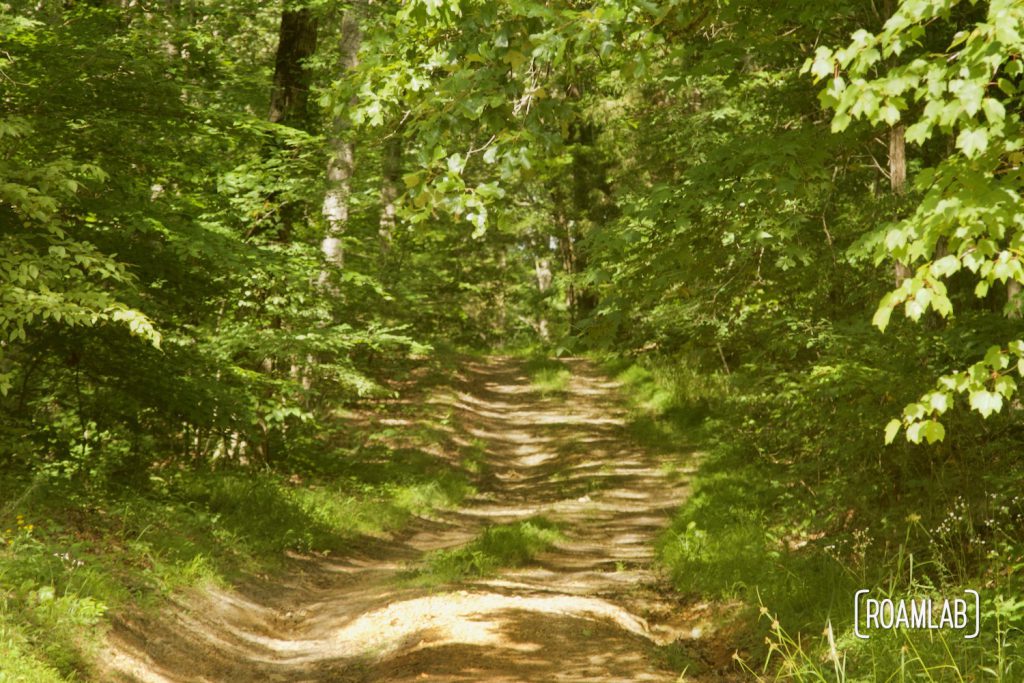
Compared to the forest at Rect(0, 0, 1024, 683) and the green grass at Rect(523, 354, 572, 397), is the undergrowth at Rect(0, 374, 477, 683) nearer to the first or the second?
the forest at Rect(0, 0, 1024, 683)

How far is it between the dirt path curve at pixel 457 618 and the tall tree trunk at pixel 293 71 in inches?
254

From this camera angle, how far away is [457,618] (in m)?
7.86

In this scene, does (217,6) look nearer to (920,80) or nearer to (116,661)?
(116,661)

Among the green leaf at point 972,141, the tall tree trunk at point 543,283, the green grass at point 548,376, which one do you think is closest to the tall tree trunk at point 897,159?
the green leaf at point 972,141

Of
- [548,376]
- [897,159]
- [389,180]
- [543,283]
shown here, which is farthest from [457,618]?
[543,283]

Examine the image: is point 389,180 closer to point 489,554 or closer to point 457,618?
point 489,554

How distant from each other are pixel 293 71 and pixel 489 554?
25.6 ft

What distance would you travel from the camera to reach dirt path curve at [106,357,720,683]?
274 inches

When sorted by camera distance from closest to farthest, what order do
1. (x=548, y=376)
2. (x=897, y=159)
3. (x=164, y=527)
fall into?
(x=897, y=159) → (x=164, y=527) → (x=548, y=376)

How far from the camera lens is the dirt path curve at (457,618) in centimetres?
696

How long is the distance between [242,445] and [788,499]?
8.03 metres

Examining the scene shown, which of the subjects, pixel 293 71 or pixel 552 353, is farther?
pixel 293 71

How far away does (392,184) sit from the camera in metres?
17.7

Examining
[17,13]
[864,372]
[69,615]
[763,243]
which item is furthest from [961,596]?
[17,13]
